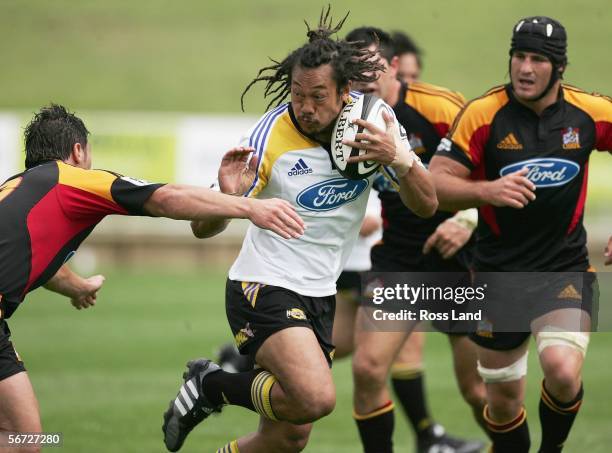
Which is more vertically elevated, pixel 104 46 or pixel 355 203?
pixel 355 203

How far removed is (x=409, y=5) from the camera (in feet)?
109

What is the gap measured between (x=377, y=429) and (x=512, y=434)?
0.85 m

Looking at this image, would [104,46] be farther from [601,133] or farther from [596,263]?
[601,133]

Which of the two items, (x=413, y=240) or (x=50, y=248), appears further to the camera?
(x=413, y=240)

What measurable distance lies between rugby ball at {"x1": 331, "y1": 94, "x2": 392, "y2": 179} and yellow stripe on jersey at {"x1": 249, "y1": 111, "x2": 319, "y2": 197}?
203mm

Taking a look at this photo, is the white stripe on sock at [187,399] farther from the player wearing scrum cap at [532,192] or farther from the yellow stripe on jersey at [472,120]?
the yellow stripe on jersey at [472,120]

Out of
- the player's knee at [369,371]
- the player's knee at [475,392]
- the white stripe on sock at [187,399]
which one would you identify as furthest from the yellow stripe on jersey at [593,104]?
the white stripe on sock at [187,399]

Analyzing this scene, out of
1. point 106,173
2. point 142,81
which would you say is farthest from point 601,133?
point 142,81

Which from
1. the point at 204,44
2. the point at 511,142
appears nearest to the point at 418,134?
the point at 511,142

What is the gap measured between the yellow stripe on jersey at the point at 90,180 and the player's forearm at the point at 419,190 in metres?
1.50

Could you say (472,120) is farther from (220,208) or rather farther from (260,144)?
(220,208)

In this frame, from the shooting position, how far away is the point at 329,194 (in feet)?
19.3

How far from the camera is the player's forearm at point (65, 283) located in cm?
598

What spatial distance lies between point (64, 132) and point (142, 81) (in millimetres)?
25993
